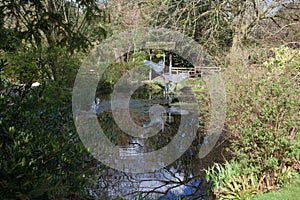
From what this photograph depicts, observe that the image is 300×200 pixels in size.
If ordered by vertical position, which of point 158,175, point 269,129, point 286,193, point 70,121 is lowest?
point 158,175

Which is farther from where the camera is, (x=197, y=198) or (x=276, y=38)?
(x=276, y=38)

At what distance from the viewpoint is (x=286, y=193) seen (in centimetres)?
290

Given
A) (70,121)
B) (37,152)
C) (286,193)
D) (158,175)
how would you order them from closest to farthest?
(37,152), (70,121), (286,193), (158,175)

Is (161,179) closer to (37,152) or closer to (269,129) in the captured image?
(269,129)

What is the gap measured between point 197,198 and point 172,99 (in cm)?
703

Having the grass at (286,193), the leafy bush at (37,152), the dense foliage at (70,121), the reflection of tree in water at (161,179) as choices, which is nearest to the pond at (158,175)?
the reflection of tree in water at (161,179)

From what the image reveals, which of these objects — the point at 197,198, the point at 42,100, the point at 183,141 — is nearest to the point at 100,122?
the point at 42,100

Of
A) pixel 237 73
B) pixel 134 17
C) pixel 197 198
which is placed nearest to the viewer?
pixel 197 198

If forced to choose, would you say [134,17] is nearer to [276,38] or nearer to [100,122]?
[276,38]

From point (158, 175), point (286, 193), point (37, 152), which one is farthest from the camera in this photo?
point (158, 175)

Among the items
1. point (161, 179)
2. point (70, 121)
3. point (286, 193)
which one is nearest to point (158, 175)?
point (161, 179)

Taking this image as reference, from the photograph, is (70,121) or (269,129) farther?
(269,129)

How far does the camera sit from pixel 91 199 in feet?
7.38

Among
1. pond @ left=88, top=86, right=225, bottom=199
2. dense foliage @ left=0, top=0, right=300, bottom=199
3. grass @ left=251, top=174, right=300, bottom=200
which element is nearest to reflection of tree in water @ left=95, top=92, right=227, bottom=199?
pond @ left=88, top=86, right=225, bottom=199
